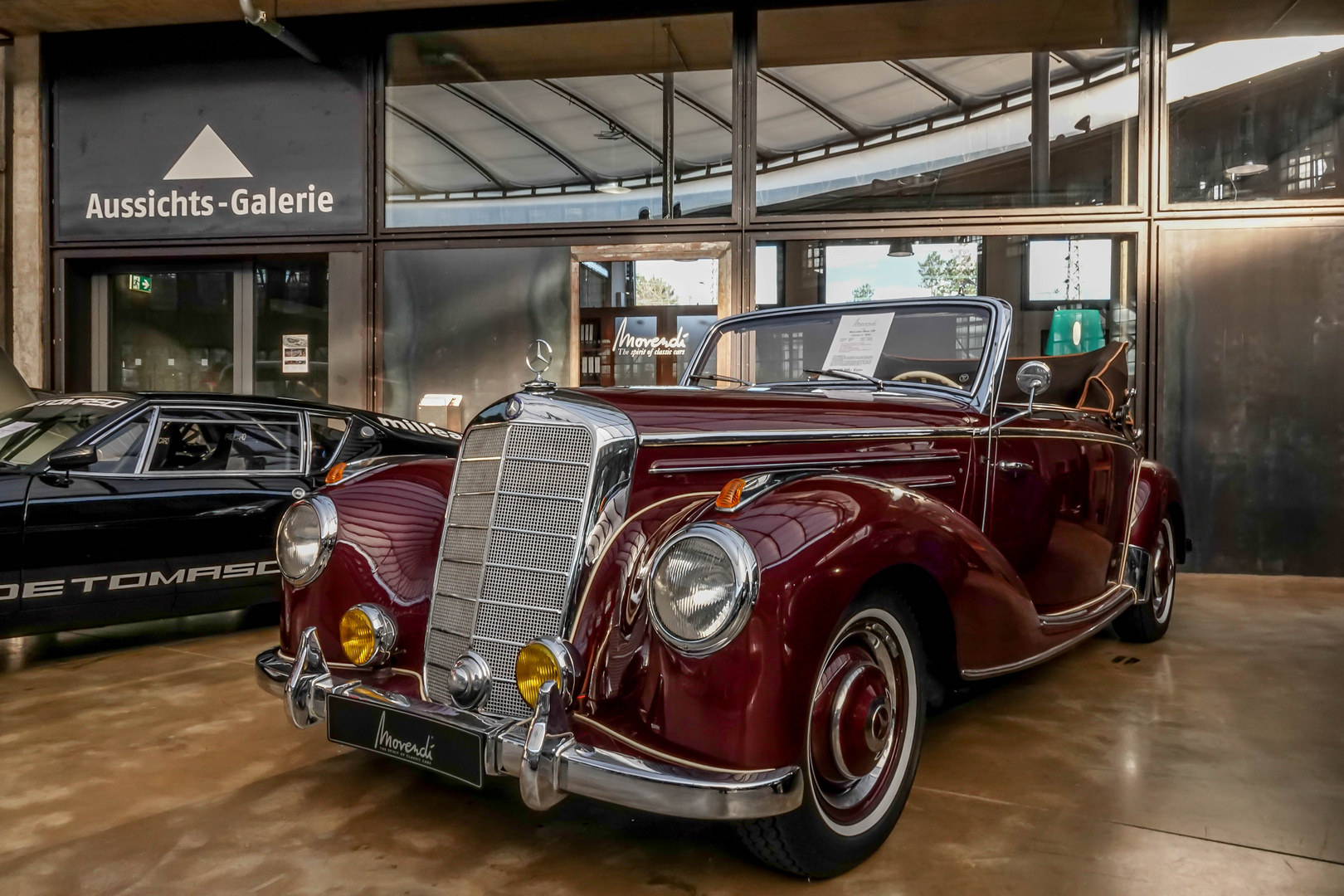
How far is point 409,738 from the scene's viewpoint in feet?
6.61

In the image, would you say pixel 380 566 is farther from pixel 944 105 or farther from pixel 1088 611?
pixel 944 105

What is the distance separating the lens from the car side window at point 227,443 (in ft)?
13.8

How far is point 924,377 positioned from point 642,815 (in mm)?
1814

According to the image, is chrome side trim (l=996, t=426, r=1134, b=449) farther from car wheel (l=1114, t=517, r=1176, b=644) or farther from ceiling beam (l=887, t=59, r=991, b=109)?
ceiling beam (l=887, t=59, r=991, b=109)

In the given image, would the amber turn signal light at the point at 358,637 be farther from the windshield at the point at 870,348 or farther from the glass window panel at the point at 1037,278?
the glass window panel at the point at 1037,278

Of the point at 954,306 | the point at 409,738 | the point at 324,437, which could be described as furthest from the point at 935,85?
the point at 409,738

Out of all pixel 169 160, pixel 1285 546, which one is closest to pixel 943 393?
pixel 1285 546

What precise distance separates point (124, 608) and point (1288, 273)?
702 centimetres

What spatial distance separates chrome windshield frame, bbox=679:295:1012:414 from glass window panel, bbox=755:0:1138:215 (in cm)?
330

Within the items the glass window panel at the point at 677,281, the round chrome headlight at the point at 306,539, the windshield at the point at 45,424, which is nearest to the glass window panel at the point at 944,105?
the glass window panel at the point at 677,281

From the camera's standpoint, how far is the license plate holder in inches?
74.9

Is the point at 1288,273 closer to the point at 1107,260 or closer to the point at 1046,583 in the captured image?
the point at 1107,260

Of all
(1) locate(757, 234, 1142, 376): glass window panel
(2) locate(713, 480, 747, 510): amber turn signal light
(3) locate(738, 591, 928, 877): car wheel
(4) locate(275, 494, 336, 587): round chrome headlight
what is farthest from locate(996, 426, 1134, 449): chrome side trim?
(1) locate(757, 234, 1142, 376): glass window panel

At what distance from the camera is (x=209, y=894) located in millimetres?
1949
